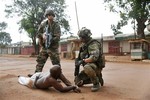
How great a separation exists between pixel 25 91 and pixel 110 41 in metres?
33.2

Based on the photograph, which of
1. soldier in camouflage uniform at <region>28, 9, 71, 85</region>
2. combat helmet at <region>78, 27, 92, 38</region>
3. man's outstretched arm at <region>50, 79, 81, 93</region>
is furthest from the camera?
soldier in camouflage uniform at <region>28, 9, 71, 85</region>

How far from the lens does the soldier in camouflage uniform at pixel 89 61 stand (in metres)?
5.53

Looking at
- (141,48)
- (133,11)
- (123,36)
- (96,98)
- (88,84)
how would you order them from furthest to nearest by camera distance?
(123,36) → (133,11) → (141,48) → (88,84) → (96,98)

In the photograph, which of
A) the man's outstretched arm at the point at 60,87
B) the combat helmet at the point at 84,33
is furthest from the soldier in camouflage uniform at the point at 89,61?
the man's outstretched arm at the point at 60,87

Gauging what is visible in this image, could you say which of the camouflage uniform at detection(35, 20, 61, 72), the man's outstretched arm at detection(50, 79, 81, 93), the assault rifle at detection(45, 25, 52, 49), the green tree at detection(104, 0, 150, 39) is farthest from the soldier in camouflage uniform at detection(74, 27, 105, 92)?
the green tree at detection(104, 0, 150, 39)

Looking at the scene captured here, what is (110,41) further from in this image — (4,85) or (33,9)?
(4,85)

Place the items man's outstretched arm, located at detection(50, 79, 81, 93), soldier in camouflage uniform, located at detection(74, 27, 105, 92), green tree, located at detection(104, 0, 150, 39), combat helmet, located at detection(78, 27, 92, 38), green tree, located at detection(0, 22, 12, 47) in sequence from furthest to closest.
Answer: green tree, located at detection(0, 22, 12, 47), green tree, located at detection(104, 0, 150, 39), combat helmet, located at detection(78, 27, 92, 38), soldier in camouflage uniform, located at detection(74, 27, 105, 92), man's outstretched arm, located at detection(50, 79, 81, 93)

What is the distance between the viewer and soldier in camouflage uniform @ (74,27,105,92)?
553cm

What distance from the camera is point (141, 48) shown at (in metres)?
23.3

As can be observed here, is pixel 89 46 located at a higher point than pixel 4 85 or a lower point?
higher

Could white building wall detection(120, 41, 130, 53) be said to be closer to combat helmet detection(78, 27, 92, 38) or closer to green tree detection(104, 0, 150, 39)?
green tree detection(104, 0, 150, 39)

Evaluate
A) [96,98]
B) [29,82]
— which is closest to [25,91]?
[29,82]

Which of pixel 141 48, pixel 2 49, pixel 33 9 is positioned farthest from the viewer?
pixel 2 49

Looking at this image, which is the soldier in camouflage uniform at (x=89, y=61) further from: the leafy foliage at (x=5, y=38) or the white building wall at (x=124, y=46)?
the leafy foliage at (x=5, y=38)
